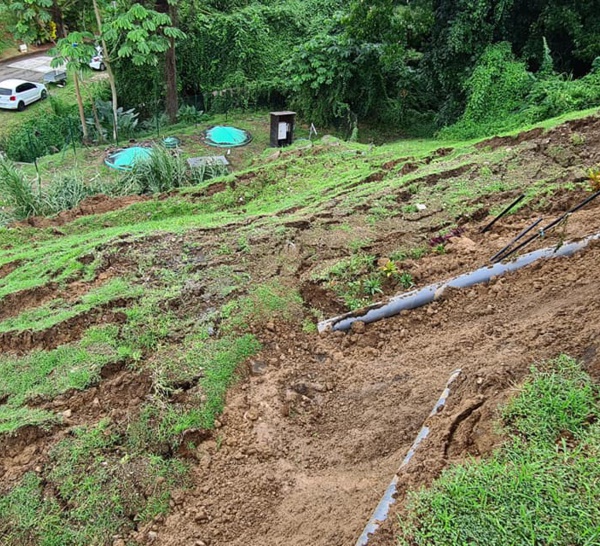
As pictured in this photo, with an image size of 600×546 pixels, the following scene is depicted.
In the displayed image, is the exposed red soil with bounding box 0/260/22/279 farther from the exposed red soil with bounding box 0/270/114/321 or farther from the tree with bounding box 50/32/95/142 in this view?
the tree with bounding box 50/32/95/142

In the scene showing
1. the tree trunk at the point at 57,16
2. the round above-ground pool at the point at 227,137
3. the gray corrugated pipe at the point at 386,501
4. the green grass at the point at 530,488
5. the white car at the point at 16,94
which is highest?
the tree trunk at the point at 57,16

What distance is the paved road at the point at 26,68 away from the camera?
19.1 meters

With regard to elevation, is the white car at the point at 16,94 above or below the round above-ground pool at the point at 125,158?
above

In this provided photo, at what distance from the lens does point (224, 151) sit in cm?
1238

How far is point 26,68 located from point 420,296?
21769 mm

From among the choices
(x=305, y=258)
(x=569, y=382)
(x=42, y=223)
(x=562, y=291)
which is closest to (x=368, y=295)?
(x=305, y=258)

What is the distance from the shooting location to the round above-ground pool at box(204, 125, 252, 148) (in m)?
12.7

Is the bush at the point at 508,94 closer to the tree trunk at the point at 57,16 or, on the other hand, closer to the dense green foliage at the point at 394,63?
the dense green foliage at the point at 394,63

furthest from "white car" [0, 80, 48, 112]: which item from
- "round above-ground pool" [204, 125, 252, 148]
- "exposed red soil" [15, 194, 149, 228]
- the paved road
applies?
"exposed red soil" [15, 194, 149, 228]

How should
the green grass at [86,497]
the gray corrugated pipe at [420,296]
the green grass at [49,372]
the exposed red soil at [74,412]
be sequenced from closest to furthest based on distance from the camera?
the green grass at [86,497], the exposed red soil at [74,412], the green grass at [49,372], the gray corrugated pipe at [420,296]

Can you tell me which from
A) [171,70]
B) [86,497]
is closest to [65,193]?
[86,497]

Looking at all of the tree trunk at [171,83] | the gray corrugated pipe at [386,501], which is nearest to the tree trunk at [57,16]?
the tree trunk at [171,83]

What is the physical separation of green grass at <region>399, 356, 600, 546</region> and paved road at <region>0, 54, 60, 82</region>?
21.0 m

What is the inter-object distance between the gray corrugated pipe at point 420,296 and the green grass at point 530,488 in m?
1.78
